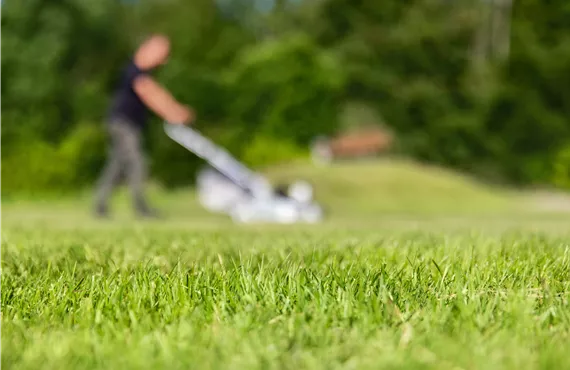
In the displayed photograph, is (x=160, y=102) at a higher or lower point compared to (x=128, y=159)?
higher

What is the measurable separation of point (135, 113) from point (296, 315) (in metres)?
7.78

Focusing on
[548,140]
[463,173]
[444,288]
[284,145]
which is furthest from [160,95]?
[548,140]

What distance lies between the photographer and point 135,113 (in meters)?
9.66

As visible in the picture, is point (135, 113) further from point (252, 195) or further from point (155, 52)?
point (252, 195)

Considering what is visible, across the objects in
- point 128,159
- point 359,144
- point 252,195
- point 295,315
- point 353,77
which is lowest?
point 295,315

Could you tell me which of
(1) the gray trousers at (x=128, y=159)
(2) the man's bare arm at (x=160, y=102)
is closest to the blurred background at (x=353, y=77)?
(1) the gray trousers at (x=128, y=159)

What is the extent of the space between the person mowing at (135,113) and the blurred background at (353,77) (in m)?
11.6

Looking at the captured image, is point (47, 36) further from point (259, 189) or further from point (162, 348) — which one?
point (162, 348)

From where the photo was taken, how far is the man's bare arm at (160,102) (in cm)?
892

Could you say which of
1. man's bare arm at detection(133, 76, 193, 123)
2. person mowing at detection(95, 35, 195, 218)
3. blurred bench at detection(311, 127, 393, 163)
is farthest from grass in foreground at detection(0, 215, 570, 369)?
blurred bench at detection(311, 127, 393, 163)

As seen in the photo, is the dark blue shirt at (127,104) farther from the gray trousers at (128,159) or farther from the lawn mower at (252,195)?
the lawn mower at (252,195)

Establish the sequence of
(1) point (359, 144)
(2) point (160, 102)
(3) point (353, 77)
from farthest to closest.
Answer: (1) point (359, 144) → (3) point (353, 77) → (2) point (160, 102)

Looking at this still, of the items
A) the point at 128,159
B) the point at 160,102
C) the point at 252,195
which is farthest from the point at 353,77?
the point at 160,102

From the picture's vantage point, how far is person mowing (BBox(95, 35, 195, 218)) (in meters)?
9.09
